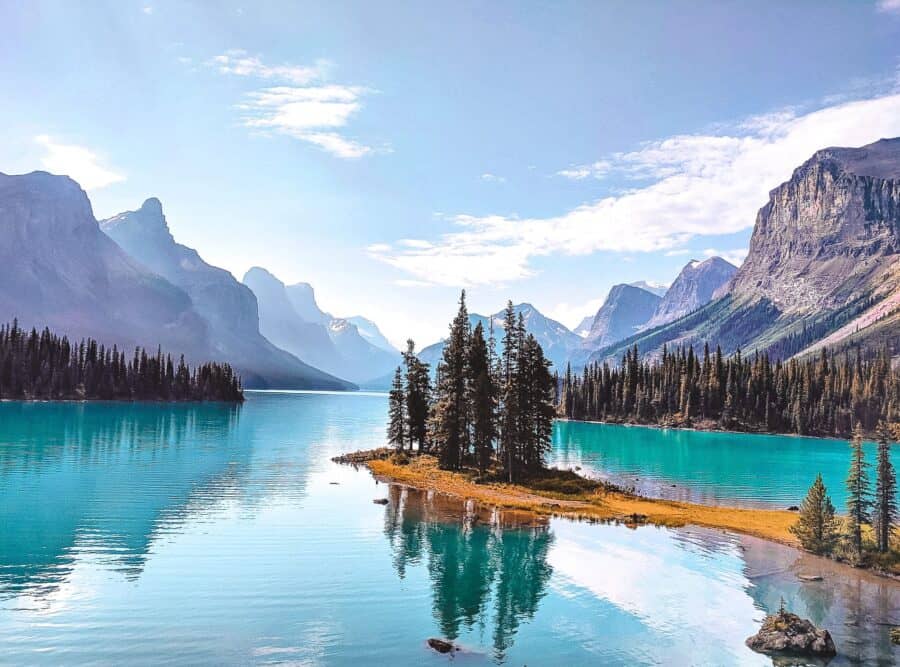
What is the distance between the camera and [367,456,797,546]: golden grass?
2310 inches

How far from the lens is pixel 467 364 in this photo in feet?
282

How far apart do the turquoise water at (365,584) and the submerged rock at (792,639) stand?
91 centimetres

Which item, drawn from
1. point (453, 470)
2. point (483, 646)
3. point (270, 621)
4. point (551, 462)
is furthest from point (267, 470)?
point (483, 646)

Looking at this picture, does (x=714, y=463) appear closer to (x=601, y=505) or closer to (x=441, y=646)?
(x=601, y=505)

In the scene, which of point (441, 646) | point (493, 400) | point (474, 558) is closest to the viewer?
point (441, 646)

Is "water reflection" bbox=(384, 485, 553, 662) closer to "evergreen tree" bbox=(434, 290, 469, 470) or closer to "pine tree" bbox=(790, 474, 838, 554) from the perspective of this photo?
"evergreen tree" bbox=(434, 290, 469, 470)

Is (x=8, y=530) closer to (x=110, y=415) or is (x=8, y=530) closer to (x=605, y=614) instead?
(x=605, y=614)

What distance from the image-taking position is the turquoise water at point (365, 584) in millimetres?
28406

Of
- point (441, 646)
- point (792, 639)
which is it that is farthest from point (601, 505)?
point (441, 646)

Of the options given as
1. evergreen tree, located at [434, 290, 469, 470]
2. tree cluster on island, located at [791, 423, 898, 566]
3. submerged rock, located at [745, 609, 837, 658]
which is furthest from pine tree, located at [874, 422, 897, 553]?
evergreen tree, located at [434, 290, 469, 470]

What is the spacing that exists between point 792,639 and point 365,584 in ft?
75.0

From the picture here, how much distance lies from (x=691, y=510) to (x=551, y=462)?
4423cm

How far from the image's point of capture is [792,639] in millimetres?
29719

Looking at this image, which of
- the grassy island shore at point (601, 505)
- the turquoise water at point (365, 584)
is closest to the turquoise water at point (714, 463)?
the grassy island shore at point (601, 505)
